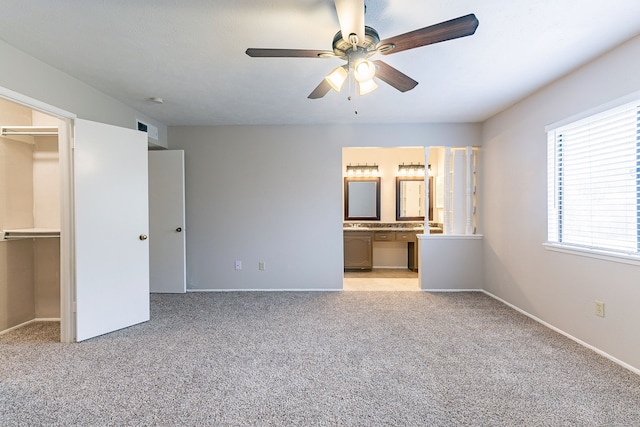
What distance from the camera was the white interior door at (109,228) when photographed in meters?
2.83

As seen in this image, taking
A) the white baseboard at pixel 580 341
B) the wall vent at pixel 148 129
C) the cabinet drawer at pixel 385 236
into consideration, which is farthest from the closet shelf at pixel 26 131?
the white baseboard at pixel 580 341

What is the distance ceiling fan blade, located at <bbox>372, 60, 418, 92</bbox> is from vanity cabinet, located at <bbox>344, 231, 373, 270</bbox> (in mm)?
3828

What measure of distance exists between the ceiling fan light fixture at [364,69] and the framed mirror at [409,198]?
444 cm

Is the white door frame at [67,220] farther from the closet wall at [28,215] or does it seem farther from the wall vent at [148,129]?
the wall vent at [148,129]

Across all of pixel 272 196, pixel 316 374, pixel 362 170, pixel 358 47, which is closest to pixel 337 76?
pixel 358 47

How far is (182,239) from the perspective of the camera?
4328 millimetres

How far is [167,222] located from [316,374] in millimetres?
3120

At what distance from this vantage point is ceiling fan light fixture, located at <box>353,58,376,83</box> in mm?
1819

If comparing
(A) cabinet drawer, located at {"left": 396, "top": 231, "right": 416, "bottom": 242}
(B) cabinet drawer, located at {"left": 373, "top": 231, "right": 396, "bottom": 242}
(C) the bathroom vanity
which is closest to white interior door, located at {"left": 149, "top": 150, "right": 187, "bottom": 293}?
(C) the bathroom vanity

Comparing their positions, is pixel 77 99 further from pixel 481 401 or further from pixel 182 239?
pixel 481 401

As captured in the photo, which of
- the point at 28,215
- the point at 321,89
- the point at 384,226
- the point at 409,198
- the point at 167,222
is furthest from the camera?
the point at 409,198

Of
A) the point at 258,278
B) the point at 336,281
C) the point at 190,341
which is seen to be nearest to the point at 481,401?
the point at 190,341

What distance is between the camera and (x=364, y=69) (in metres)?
1.83

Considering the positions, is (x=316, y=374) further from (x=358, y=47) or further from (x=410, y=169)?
(x=410, y=169)
